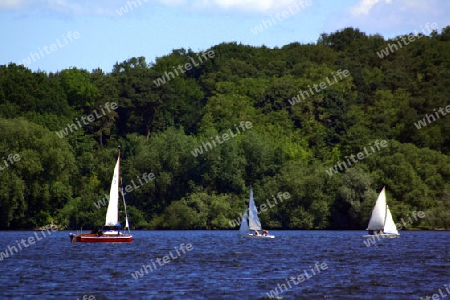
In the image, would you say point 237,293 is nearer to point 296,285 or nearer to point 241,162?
point 296,285

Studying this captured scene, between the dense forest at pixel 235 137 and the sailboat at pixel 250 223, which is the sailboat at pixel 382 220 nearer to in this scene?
the sailboat at pixel 250 223

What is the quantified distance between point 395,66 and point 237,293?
124 m

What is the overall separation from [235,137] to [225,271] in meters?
83.3

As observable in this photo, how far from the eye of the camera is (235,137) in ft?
448

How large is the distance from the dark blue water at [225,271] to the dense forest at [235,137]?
33.2 meters

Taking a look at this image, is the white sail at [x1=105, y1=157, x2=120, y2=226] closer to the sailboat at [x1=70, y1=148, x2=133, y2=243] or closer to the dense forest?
the sailboat at [x1=70, y1=148, x2=133, y2=243]

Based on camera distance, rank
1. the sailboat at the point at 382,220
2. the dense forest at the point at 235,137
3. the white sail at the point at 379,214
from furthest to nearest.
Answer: the dense forest at the point at 235,137
the white sail at the point at 379,214
the sailboat at the point at 382,220

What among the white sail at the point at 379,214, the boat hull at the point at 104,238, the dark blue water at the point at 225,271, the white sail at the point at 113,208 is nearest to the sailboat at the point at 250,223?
the white sail at the point at 379,214

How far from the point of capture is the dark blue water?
42938mm

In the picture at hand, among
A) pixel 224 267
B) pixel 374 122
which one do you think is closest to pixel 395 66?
pixel 374 122

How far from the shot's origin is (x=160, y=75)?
154375mm

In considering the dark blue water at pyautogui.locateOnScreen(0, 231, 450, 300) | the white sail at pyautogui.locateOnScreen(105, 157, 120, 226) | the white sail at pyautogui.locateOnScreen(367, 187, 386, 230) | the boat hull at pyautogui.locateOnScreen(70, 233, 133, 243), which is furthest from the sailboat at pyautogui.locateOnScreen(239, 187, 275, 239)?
the boat hull at pyautogui.locateOnScreen(70, 233, 133, 243)

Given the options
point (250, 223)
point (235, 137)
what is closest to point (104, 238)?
point (250, 223)

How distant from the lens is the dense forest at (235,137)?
116 meters
